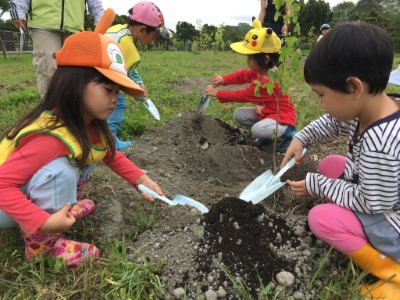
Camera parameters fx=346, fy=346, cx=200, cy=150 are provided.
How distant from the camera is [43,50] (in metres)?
3.39

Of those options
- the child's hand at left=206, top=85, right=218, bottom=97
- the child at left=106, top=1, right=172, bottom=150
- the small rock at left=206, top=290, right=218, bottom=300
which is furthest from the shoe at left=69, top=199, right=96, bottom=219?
the child's hand at left=206, top=85, right=218, bottom=97

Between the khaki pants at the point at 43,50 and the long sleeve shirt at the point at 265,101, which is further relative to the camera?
the khaki pants at the point at 43,50

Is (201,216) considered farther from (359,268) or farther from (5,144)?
(5,144)

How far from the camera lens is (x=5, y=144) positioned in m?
1.55

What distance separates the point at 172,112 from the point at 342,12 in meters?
43.4

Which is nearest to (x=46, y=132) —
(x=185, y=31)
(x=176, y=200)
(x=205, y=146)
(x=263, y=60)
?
(x=176, y=200)

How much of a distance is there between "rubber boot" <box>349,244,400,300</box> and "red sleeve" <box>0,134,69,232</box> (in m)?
1.34

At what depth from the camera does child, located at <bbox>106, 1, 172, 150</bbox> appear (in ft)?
9.74

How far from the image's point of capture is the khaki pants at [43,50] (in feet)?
11.0

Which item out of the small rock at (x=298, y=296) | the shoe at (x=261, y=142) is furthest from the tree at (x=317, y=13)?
the small rock at (x=298, y=296)

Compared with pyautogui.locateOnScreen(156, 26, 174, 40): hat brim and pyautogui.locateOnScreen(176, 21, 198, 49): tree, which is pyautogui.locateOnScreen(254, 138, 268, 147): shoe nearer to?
pyautogui.locateOnScreen(156, 26, 174, 40): hat brim

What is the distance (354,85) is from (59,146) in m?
1.23

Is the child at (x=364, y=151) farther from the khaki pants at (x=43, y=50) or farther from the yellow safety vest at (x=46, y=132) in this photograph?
the khaki pants at (x=43, y=50)

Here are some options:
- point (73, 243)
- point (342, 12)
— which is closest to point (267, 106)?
point (73, 243)
